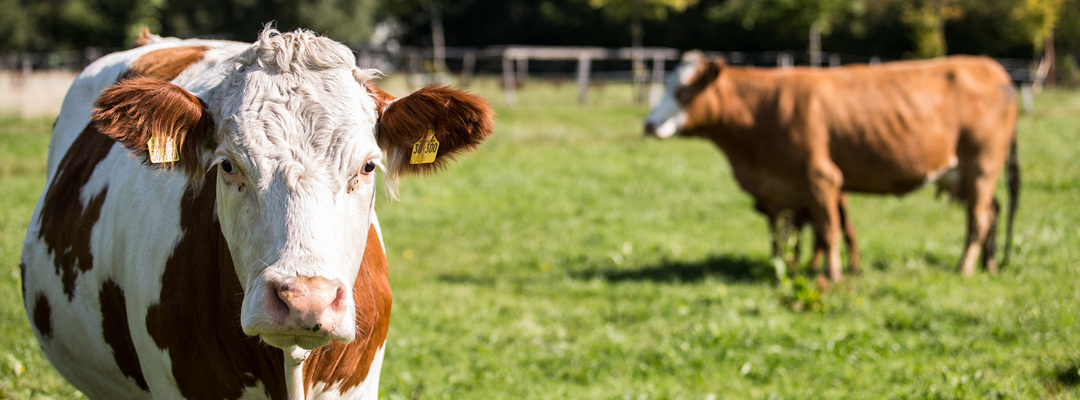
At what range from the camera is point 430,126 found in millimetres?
2428

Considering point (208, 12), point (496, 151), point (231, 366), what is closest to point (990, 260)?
point (231, 366)

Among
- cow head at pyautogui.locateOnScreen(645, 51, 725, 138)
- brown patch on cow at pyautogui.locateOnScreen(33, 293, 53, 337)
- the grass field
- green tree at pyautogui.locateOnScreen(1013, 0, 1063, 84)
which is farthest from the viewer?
green tree at pyautogui.locateOnScreen(1013, 0, 1063, 84)

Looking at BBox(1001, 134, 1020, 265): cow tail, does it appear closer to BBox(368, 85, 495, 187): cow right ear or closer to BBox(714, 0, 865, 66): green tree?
BBox(368, 85, 495, 187): cow right ear

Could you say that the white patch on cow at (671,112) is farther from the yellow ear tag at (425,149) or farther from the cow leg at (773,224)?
the yellow ear tag at (425,149)

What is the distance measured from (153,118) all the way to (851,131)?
6.25m

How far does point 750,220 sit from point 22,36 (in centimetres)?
4543

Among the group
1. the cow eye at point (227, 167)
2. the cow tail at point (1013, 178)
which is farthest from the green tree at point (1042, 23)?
the cow eye at point (227, 167)

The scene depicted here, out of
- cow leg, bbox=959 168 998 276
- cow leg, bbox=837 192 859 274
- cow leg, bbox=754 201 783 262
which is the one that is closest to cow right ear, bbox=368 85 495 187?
cow leg, bbox=754 201 783 262

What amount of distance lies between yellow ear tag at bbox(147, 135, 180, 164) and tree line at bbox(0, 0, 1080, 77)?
24.5 metres

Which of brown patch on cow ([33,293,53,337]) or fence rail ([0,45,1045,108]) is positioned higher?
brown patch on cow ([33,293,53,337])

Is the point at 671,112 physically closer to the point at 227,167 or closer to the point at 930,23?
the point at 227,167

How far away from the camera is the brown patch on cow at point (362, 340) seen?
2484mm

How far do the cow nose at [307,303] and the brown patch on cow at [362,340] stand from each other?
1.54ft

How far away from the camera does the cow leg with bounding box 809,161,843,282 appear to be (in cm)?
684
